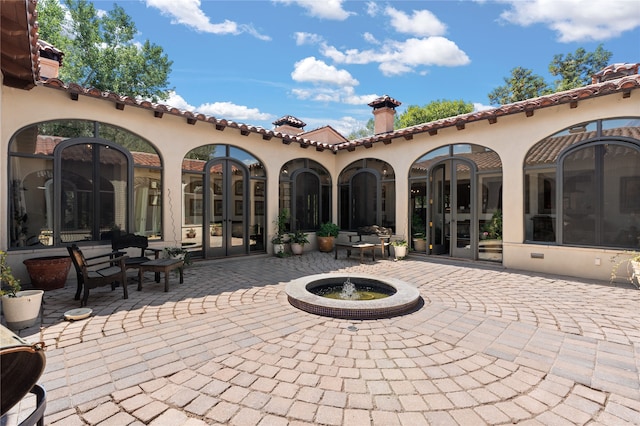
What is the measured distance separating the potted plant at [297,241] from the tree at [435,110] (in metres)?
23.5

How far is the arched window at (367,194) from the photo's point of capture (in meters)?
10.2

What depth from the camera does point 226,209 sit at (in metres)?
9.00

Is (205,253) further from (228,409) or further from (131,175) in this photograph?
(228,409)

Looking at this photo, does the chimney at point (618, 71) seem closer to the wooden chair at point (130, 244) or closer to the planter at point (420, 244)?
the planter at point (420, 244)

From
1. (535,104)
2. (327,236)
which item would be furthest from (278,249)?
(535,104)

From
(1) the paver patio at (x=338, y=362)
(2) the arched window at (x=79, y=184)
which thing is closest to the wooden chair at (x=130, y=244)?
(2) the arched window at (x=79, y=184)

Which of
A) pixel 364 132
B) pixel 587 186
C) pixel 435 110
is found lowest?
pixel 587 186

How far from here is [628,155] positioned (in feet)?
20.7

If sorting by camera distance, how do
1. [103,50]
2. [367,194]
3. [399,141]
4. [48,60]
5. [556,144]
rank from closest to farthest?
[556,144], [48,60], [399,141], [367,194], [103,50]

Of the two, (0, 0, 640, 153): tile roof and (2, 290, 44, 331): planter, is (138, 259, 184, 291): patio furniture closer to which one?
(2, 290, 44, 331): planter

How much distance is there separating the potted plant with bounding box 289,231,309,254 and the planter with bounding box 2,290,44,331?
21.9 ft

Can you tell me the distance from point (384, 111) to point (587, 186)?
23.2 ft

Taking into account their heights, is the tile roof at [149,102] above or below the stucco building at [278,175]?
above

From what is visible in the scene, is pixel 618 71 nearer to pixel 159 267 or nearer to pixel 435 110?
pixel 159 267
